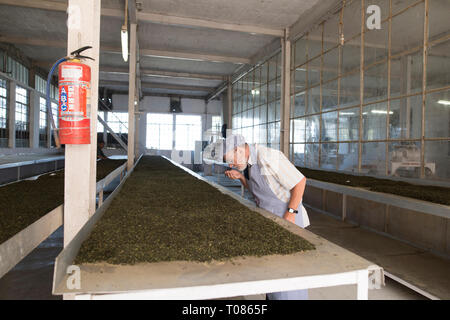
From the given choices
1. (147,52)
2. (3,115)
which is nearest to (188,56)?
(147,52)

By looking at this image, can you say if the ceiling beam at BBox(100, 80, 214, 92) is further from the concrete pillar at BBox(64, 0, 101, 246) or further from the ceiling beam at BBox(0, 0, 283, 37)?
the concrete pillar at BBox(64, 0, 101, 246)

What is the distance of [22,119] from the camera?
12414 mm

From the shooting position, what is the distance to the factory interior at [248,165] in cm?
120

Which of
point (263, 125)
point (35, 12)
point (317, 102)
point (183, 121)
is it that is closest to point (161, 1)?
point (35, 12)

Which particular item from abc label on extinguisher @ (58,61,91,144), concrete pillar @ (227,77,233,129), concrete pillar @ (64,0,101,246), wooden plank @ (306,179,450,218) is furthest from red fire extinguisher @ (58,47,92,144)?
concrete pillar @ (227,77,233,129)

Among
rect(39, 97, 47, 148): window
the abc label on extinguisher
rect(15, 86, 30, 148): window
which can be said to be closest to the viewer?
the abc label on extinguisher

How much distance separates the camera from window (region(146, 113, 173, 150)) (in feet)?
68.0

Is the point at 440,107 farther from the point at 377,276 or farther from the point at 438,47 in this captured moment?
the point at 377,276

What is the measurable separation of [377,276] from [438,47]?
6.01 metres

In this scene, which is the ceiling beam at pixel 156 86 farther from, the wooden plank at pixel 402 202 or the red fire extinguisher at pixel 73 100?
the red fire extinguisher at pixel 73 100

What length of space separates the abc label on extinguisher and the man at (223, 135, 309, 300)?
1029 millimetres

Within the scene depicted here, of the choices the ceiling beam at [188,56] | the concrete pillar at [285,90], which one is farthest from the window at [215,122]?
the concrete pillar at [285,90]
